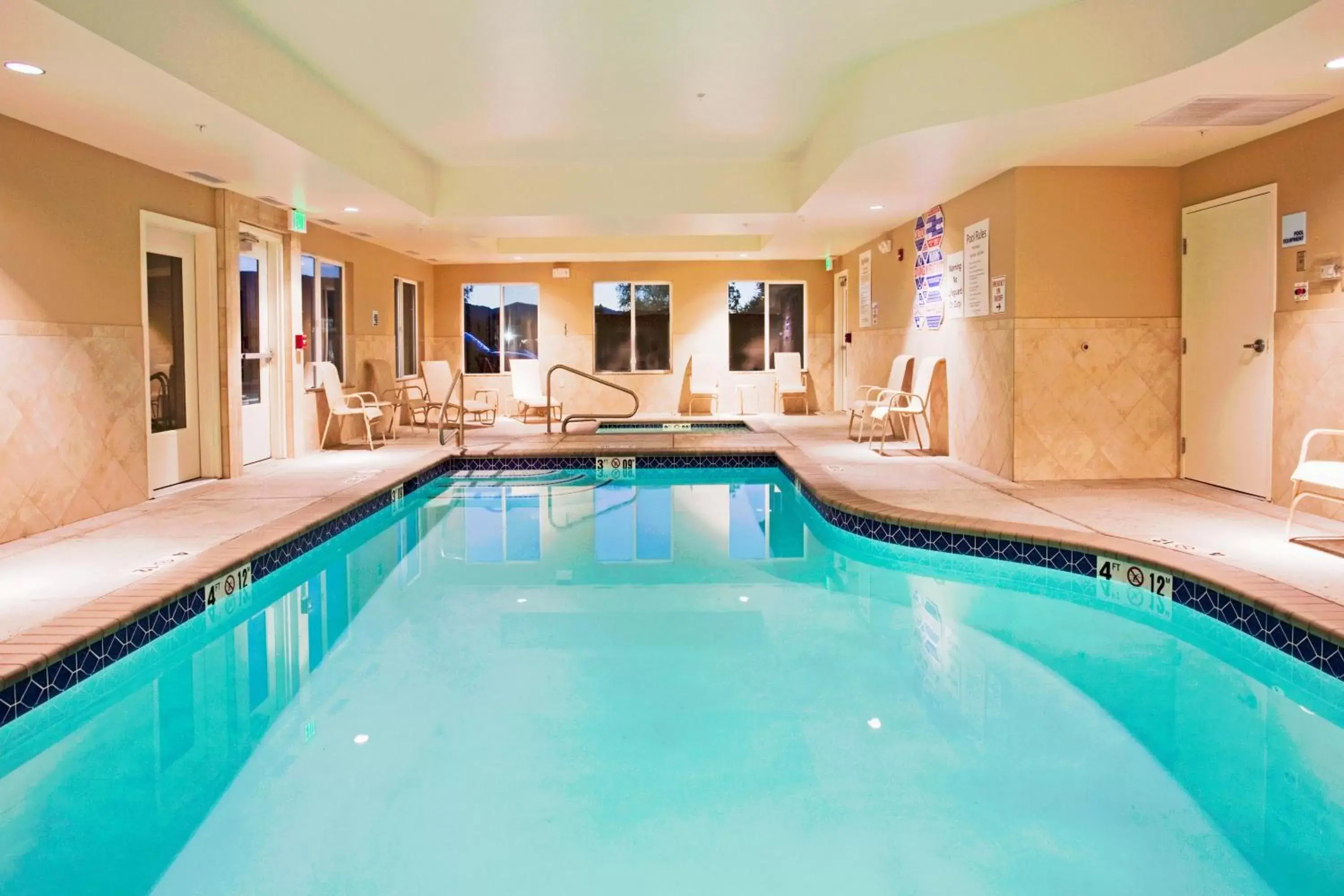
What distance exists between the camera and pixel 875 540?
231 inches

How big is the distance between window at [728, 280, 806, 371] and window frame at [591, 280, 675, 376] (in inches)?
35.9

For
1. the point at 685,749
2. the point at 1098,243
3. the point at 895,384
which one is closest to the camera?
the point at 685,749

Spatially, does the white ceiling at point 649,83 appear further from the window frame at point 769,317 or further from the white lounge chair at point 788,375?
the window frame at point 769,317

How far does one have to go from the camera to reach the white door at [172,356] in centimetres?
706

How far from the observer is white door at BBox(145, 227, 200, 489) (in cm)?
706

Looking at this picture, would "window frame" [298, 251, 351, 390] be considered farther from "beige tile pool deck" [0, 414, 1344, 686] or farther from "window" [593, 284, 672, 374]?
"window" [593, 284, 672, 374]

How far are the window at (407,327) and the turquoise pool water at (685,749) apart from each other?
8474 mm

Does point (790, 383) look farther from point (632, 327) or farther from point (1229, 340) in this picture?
point (1229, 340)

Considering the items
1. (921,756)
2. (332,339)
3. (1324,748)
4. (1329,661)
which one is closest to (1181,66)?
(1329,661)

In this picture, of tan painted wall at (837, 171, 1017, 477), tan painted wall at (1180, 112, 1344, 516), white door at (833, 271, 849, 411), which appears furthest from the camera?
white door at (833, 271, 849, 411)

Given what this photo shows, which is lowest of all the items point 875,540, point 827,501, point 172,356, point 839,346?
point 875,540

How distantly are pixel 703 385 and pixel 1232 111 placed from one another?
377 inches

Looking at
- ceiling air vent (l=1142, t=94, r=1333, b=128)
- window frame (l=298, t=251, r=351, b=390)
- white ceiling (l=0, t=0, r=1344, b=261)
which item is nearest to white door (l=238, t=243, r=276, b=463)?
window frame (l=298, t=251, r=351, b=390)

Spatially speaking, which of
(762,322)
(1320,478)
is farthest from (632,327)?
(1320,478)
